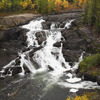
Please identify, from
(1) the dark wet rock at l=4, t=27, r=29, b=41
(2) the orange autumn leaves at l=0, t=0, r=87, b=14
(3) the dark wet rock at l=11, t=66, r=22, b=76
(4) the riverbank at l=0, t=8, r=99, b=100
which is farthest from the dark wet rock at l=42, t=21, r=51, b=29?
(2) the orange autumn leaves at l=0, t=0, r=87, b=14

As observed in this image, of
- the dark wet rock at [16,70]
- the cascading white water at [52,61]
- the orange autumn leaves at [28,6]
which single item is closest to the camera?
the cascading white water at [52,61]

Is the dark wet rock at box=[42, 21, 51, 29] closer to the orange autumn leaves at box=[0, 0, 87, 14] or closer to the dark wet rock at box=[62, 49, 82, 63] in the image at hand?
the dark wet rock at box=[62, 49, 82, 63]

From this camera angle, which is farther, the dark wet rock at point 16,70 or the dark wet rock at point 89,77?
the dark wet rock at point 16,70

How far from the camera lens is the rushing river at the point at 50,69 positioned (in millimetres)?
22234

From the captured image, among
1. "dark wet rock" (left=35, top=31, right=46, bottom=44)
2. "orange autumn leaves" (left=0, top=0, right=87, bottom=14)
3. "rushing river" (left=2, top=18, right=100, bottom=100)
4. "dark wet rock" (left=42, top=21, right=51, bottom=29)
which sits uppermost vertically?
"orange autumn leaves" (left=0, top=0, right=87, bottom=14)

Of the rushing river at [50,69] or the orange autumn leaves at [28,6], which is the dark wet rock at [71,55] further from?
the orange autumn leaves at [28,6]

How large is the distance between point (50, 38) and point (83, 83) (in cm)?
2088

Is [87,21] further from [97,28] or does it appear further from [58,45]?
[58,45]

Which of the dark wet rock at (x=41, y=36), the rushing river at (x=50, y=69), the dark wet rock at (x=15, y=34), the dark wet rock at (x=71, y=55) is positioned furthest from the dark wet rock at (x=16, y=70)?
the dark wet rock at (x=15, y=34)

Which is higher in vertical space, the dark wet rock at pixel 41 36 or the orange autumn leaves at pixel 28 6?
the orange autumn leaves at pixel 28 6

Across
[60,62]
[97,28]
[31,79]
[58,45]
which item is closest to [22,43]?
[58,45]

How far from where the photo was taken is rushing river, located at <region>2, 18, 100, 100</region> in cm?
2223

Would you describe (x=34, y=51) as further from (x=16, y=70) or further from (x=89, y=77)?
(x=89, y=77)

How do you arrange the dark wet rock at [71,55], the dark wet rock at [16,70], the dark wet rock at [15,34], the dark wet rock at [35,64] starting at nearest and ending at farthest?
the dark wet rock at [16,70], the dark wet rock at [35,64], the dark wet rock at [71,55], the dark wet rock at [15,34]
